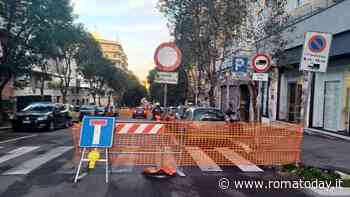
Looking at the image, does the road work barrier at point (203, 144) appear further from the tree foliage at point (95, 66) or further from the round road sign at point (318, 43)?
the tree foliage at point (95, 66)

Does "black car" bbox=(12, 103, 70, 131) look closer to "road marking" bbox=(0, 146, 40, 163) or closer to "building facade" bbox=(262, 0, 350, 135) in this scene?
"road marking" bbox=(0, 146, 40, 163)

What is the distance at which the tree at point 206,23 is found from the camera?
1589 cm

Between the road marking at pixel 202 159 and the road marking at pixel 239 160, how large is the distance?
37 centimetres

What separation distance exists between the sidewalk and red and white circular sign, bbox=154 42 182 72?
420 cm

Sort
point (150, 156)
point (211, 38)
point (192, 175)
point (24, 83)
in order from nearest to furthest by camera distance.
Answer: point (192, 175), point (150, 156), point (211, 38), point (24, 83)

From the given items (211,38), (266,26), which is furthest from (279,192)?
(211,38)

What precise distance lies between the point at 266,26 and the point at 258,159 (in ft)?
19.9

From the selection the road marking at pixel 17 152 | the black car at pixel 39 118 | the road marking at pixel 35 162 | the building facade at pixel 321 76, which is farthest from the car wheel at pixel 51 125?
the building facade at pixel 321 76

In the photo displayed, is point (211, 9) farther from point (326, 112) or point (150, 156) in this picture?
point (150, 156)

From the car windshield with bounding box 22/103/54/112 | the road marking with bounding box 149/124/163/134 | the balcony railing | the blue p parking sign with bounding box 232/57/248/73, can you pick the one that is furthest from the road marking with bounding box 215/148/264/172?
the car windshield with bounding box 22/103/54/112

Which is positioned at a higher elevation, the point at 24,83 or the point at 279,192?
the point at 24,83

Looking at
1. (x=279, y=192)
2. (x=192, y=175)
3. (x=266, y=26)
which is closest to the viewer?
(x=279, y=192)

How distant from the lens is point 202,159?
333 inches

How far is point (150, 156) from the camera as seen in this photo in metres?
7.94
